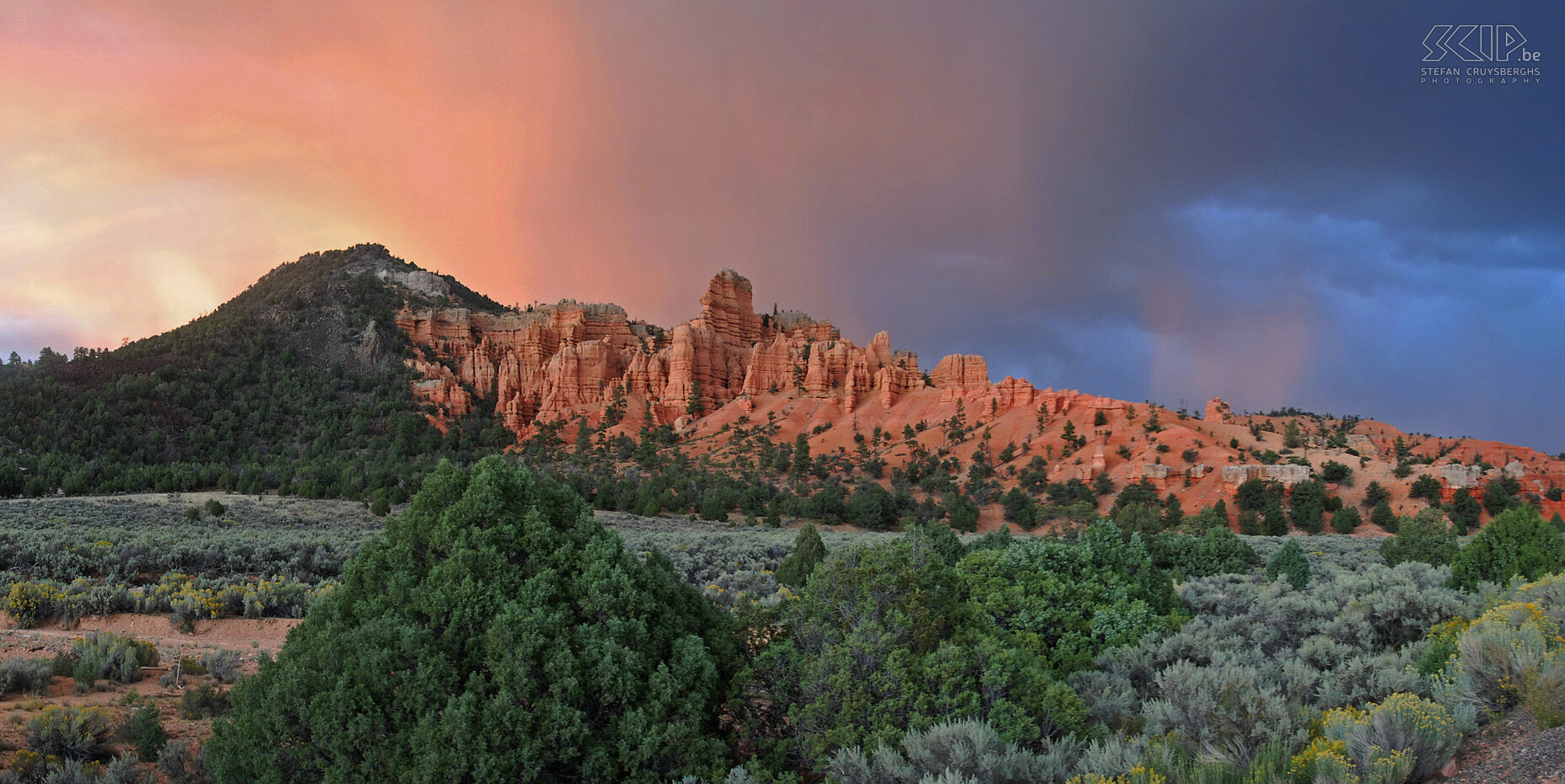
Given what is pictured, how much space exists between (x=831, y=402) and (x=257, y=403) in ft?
197

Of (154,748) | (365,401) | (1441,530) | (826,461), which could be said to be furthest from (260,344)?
(1441,530)

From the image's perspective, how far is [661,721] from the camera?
637cm

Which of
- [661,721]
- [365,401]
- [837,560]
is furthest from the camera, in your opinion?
[365,401]

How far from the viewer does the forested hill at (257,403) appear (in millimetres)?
52062

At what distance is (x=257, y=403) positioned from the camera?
80.1m

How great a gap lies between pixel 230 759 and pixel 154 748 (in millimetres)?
2011

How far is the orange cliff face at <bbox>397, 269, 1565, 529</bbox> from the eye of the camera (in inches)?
2479

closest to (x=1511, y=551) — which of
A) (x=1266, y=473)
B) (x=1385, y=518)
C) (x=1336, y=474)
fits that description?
(x=1385, y=518)

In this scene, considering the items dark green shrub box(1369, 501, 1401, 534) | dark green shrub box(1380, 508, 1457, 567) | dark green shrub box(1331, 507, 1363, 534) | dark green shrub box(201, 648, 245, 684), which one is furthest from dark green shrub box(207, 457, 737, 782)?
dark green shrub box(1369, 501, 1401, 534)

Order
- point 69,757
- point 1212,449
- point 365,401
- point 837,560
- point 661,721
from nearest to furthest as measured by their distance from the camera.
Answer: point 661,721, point 69,757, point 837,560, point 1212,449, point 365,401

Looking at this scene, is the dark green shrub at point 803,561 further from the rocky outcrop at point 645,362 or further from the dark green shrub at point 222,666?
the rocky outcrop at point 645,362

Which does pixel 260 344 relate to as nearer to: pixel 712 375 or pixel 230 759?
pixel 712 375

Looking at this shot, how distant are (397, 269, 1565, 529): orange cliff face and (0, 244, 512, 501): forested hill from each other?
5.78 m

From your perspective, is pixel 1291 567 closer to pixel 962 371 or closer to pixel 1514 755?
pixel 1514 755
